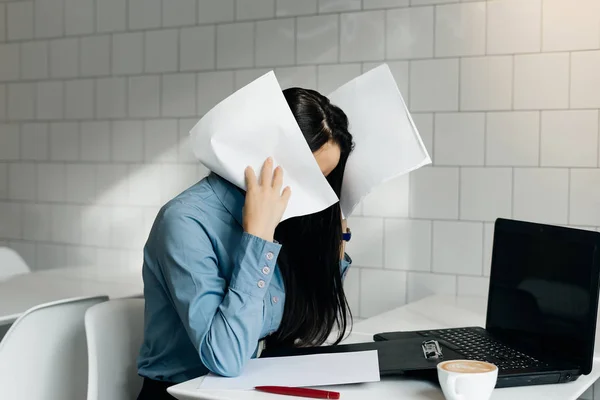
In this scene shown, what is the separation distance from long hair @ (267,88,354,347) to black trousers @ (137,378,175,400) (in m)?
0.22

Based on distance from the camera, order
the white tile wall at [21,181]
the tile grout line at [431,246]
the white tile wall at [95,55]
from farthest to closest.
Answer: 1. the white tile wall at [21,181]
2. the white tile wall at [95,55]
3. the tile grout line at [431,246]

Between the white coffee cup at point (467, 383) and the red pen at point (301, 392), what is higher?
the white coffee cup at point (467, 383)

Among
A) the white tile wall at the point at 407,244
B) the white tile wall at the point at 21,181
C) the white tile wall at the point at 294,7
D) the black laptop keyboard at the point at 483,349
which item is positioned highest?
the white tile wall at the point at 294,7

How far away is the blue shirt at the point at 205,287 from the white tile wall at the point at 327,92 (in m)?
0.87

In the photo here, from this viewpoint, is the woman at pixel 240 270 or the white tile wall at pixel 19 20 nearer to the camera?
the woman at pixel 240 270

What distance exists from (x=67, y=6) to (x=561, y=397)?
2.33 meters

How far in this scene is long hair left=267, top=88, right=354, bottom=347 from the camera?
1426mm

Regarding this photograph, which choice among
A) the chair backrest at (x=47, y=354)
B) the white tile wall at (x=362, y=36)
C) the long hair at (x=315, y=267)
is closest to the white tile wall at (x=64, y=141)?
the white tile wall at (x=362, y=36)

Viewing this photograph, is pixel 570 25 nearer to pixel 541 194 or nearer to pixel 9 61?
pixel 541 194

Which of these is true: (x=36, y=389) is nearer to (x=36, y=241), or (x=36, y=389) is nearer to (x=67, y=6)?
(x=36, y=241)

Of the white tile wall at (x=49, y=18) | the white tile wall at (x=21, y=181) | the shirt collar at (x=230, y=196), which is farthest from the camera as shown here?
the white tile wall at (x=21, y=181)

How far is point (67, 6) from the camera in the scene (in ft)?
9.22

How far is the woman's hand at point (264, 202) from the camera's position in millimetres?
1229

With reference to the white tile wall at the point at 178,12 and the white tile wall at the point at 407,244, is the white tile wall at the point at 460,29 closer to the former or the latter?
the white tile wall at the point at 407,244
